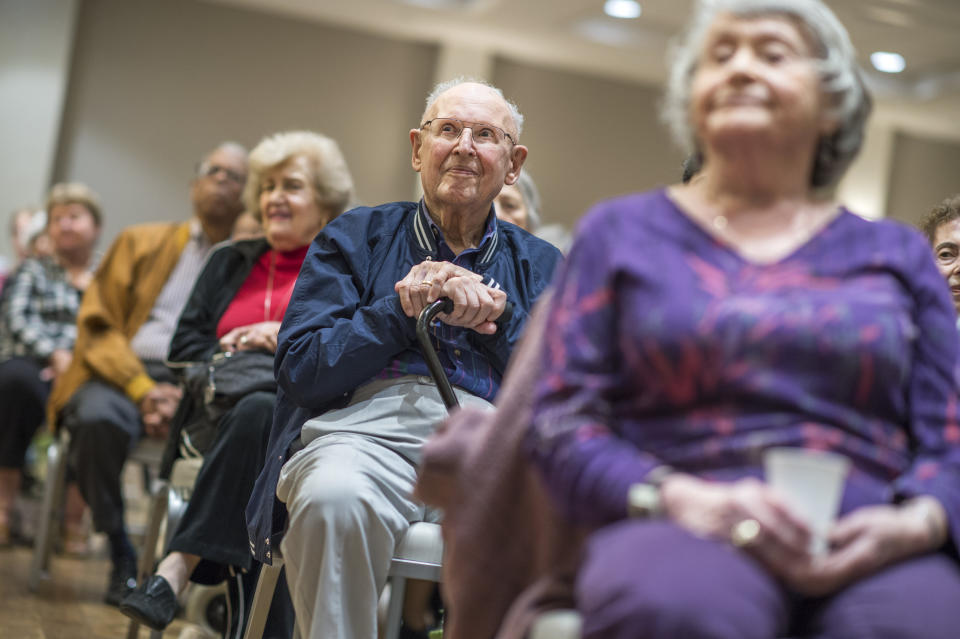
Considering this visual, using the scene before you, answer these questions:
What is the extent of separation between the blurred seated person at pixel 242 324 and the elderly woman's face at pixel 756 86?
1.70 metres

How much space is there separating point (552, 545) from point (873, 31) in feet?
22.3

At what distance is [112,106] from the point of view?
836 centimetres

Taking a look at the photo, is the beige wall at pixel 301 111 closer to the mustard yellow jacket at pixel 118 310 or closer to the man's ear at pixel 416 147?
the mustard yellow jacket at pixel 118 310

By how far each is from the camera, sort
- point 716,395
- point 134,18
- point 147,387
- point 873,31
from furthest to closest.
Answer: point 134,18 < point 873,31 < point 147,387 < point 716,395

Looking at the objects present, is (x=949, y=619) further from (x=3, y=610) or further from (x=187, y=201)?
(x=187, y=201)

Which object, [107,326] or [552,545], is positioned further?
[107,326]

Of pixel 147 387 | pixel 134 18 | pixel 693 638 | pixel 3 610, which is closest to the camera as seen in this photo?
pixel 693 638

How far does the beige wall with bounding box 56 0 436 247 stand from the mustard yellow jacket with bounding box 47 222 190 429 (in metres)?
4.79

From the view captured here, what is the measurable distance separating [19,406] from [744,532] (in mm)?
4083

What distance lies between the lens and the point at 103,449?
356 cm

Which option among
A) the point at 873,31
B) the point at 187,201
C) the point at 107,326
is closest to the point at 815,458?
the point at 107,326

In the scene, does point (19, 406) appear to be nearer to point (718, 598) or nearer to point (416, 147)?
point (416, 147)

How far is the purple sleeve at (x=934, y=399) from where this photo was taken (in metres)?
1.20

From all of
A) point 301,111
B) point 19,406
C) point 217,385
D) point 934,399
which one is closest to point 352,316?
point 217,385
